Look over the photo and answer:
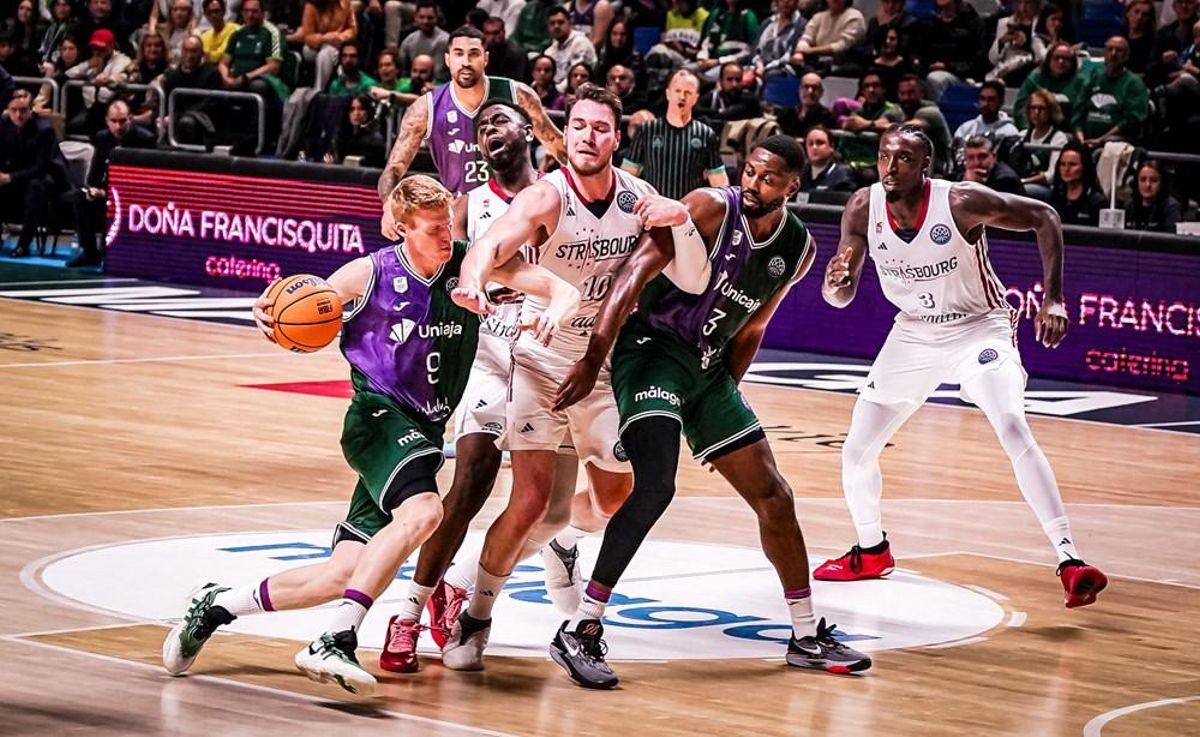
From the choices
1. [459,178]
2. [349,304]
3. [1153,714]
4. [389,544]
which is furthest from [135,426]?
[1153,714]

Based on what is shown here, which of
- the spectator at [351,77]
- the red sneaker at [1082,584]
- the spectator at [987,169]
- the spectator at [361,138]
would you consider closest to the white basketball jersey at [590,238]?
the red sneaker at [1082,584]

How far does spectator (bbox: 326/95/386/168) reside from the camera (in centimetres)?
1969

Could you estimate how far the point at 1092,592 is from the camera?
8484 millimetres

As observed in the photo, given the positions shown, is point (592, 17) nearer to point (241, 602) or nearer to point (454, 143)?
point (454, 143)

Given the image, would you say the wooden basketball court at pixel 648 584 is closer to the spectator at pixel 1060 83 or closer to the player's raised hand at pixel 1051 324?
the player's raised hand at pixel 1051 324

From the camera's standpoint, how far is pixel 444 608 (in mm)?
7430

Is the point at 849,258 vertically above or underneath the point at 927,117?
underneath

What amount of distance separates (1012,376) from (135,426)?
18.6 feet

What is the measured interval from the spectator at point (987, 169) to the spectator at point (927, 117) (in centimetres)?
55

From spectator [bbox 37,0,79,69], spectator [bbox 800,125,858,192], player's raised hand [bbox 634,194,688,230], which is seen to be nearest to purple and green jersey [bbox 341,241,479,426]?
player's raised hand [bbox 634,194,688,230]

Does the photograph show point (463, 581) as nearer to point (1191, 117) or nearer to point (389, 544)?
point (389, 544)

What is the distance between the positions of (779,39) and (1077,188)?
461 centimetres

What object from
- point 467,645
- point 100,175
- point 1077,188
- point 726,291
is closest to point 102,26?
point 100,175

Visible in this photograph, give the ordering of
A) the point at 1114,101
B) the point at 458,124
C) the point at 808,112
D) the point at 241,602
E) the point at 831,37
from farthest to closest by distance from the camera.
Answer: the point at 831,37
the point at 808,112
the point at 1114,101
the point at 458,124
the point at 241,602
